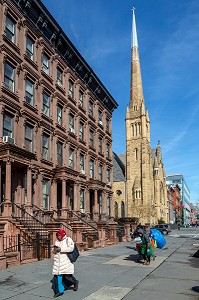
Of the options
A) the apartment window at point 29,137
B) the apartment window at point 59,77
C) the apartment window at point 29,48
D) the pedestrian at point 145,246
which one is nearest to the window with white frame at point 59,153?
the apartment window at point 29,137

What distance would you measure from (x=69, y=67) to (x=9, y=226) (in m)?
16.3

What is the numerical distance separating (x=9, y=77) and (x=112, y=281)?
48.4ft

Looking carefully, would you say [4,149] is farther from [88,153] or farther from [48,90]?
[88,153]

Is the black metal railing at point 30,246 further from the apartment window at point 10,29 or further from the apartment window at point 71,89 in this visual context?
the apartment window at point 71,89

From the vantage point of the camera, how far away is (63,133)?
88.8ft

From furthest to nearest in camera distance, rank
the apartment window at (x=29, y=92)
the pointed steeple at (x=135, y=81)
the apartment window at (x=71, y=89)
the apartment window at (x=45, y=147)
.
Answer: the pointed steeple at (x=135, y=81)
the apartment window at (x=71, y=89)
the apartment window at (x=45, y=147)
the apartment window at (x=29, y=92)

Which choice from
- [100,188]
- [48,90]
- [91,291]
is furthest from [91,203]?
[91,291]

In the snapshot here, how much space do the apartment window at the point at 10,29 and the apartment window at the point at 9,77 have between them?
192 cm

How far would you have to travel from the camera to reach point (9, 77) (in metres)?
20.9

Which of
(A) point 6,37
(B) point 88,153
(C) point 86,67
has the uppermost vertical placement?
(C) point 86,67

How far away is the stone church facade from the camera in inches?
2916

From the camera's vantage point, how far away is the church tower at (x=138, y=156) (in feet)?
241

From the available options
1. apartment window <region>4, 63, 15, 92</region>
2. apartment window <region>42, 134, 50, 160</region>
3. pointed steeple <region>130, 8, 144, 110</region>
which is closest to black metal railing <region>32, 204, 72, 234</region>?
apartment window <region>42, 134, 50, 160</region>

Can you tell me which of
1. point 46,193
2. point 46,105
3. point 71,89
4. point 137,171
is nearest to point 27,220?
point 46,193
